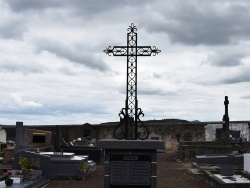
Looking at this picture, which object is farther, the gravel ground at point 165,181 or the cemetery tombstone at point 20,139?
the cemetery tombstone at point 20,139

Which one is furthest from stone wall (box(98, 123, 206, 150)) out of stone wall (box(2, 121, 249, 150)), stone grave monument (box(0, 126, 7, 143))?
stone grave monument (box(0, 126, 7, 143))

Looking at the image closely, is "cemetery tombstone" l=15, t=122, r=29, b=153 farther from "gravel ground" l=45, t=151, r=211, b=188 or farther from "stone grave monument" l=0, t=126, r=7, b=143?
"stone grave monument" l=0, t=126, r=7, b=143

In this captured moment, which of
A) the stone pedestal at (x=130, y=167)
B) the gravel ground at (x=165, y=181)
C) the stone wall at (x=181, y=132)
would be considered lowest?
the gravel ground at (x=165, y=181)

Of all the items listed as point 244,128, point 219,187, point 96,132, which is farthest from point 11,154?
point 244,128

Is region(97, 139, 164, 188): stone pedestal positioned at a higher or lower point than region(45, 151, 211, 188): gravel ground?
higher

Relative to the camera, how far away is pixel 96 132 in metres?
33.5

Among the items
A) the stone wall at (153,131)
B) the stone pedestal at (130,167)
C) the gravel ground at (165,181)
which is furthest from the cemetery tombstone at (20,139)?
the stone wall at (153,131)

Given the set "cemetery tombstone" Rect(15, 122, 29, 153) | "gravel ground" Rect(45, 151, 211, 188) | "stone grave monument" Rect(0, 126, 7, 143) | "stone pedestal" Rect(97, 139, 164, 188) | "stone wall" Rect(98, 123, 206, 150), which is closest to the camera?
"stone pedestal" Rect(97, 139, 164, 188)

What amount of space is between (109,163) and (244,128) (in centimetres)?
2410

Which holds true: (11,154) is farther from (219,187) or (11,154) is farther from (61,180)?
(219,187)

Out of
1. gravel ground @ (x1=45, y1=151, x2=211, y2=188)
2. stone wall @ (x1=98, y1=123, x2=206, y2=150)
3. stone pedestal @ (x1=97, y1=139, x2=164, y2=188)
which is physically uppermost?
stone wall @ (x1=98, y1=123, x2=206, y2=150)

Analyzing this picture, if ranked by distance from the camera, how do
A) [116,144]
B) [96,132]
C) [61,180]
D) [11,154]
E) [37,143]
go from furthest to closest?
1. [96,132]
2. [37,143]
3. [11,154]
4. [61,180]
5. [116,144]

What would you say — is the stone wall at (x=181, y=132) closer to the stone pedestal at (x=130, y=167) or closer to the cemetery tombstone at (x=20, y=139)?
the cemetery tombstone at (x=20, y=139)

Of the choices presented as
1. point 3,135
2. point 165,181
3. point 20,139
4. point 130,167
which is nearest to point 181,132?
point 3,135
